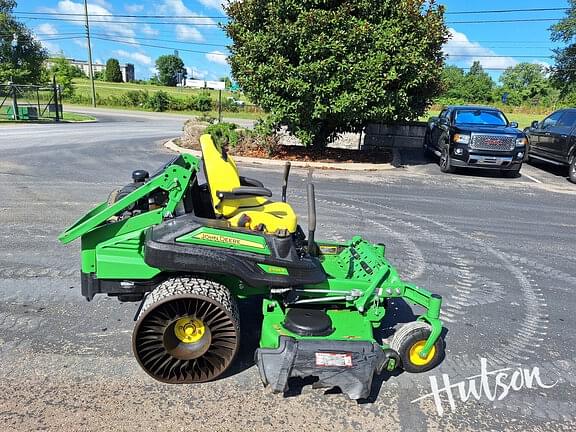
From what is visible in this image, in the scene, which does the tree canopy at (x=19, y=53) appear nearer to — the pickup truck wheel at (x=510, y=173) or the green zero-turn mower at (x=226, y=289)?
the pickup truck wheel at (x=510, y=173)

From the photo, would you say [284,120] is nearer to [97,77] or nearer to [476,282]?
[476,282]

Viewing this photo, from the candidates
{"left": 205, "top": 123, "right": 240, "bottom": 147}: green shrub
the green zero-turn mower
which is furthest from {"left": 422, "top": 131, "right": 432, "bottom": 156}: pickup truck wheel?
the green zero-turn mower

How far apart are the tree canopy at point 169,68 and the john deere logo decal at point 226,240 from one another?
4522 inches

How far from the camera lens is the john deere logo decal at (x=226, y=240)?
318cm

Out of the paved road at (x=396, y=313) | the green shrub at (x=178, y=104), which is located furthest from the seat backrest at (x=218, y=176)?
the green shrub at (x=178, y=104)

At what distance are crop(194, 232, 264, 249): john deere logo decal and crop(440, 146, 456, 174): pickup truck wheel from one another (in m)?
10.2

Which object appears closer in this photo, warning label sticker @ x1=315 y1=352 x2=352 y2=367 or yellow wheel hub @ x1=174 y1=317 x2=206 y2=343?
warning label sticker @ x1=315 y1=352 x2=352 y2=367

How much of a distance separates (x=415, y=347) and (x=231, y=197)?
1.74m

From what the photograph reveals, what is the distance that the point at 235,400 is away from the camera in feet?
10.1

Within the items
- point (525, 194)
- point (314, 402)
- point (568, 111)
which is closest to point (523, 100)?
point (568, 111)

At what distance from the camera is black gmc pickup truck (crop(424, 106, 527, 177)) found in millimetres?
11766

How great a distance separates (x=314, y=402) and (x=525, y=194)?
894 cm

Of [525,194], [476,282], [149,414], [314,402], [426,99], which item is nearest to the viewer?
[149,414]

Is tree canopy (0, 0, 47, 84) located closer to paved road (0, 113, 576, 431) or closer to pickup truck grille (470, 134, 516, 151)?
paved road (0, 113, 576, 431)
